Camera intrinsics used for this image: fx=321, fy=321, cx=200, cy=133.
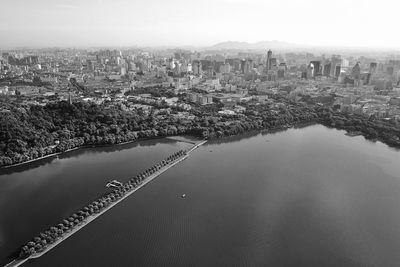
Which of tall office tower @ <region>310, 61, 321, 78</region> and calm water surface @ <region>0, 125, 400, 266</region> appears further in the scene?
tall office tower @ <region>310, 61, 321, 78</region>

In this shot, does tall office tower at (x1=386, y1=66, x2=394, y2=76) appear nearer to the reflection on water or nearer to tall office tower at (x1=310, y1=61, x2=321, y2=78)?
tall office tower at (x1=310, y1=61, x2=321, y2=78)

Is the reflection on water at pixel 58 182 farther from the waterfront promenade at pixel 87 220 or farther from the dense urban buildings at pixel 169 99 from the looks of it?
the dense urban buildings at pixel 169 99

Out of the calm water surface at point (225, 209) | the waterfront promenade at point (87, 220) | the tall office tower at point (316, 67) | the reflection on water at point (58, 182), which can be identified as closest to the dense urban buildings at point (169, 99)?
the tall office tower at point (316, 67)

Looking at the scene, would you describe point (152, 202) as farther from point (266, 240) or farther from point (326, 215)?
point (326, 215)

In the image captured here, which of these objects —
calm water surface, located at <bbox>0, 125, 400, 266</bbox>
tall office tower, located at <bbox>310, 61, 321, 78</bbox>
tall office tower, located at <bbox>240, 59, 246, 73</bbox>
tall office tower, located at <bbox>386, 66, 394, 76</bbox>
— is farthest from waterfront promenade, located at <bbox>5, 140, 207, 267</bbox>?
tall office tower, located at <bbox>386, 66, 394, 76</bbox>

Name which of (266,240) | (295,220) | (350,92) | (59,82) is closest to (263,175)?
(295,220)

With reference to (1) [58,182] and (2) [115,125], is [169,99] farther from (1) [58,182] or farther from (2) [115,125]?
(1) [58,182]

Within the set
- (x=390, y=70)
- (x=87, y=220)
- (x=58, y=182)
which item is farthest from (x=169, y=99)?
(x=390, y=70)

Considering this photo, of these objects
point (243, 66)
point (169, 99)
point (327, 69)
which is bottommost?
point (169, 99)
